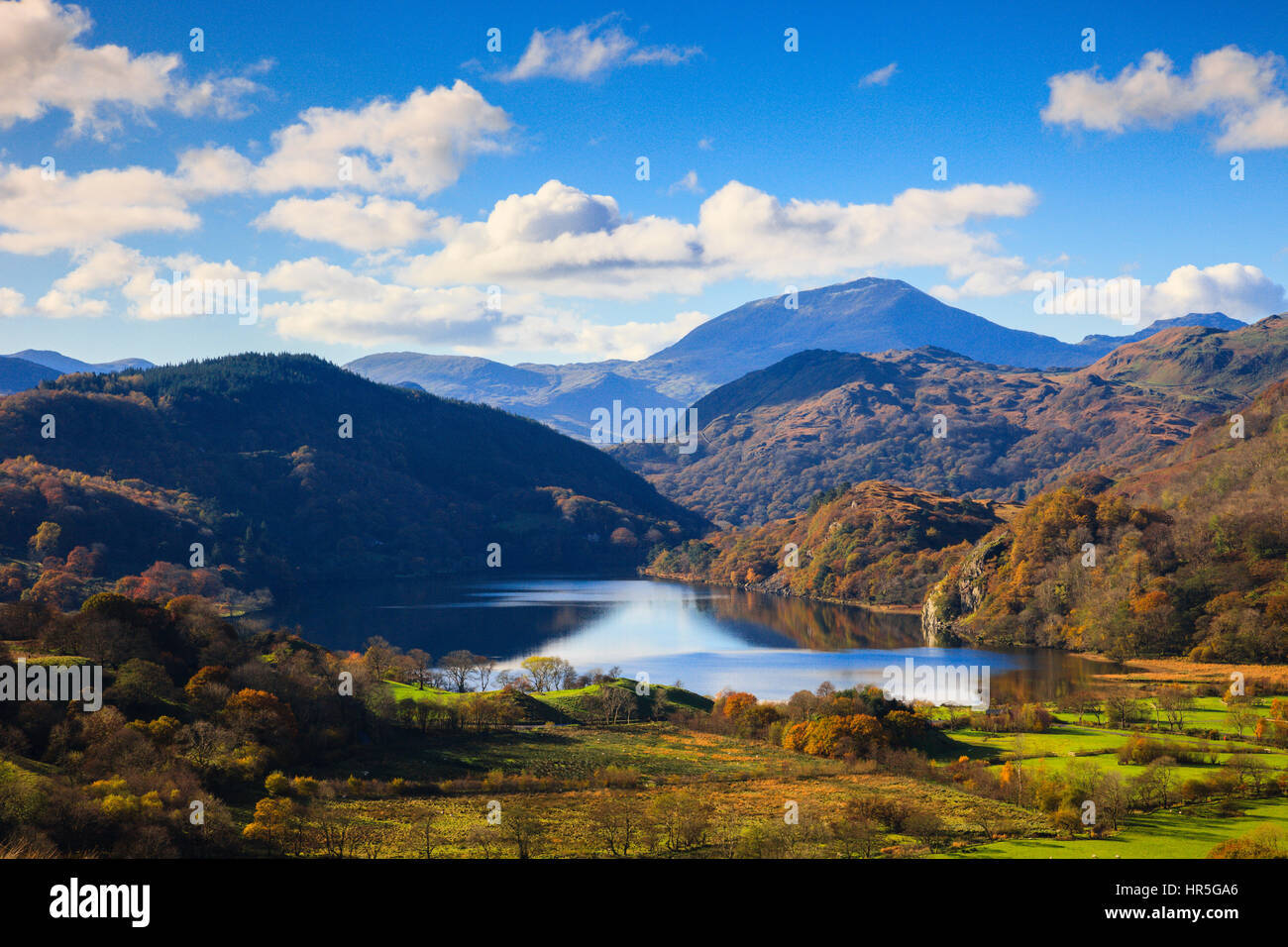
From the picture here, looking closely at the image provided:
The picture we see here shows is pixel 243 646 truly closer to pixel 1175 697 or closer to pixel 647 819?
pixel 647 819

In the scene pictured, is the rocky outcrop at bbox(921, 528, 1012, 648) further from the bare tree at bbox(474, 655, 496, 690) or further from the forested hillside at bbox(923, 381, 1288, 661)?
the bare tree at bbox(474, 655, 496, 690)

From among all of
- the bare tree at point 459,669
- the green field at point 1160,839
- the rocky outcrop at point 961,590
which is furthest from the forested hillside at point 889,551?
the green field at point 1160,839

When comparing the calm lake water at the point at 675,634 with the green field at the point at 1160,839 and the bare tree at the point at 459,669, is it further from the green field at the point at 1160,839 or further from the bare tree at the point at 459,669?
the green field at the point at 1160,839

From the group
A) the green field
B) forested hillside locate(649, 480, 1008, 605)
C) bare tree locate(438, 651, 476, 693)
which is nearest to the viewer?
the green field

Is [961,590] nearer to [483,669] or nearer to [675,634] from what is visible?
[675,634]

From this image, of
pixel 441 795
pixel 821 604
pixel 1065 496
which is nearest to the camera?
pixel 441 795

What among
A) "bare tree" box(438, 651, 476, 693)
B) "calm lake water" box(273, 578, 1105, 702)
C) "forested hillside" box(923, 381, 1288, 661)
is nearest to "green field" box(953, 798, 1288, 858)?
"calm lake water" box(273, 578, 1105, 702)

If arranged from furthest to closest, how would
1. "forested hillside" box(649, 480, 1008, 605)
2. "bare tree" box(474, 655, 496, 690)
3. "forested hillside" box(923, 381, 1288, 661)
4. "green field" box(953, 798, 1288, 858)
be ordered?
"forested hillside" box(649, 480, 1008, 605)
"forested hillside" box(923, 381, 1288, 661)
"bare tree" box(474, 655, 496, 690)
"green field" box(953, 798, 1288, 858)
